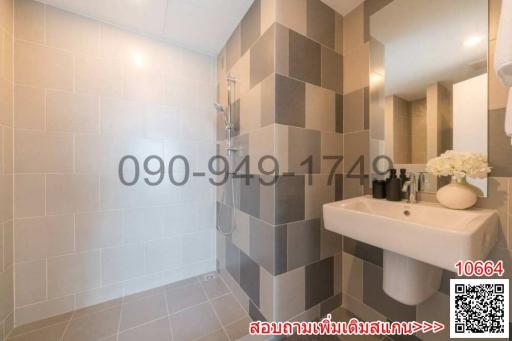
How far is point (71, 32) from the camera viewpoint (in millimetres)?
1431

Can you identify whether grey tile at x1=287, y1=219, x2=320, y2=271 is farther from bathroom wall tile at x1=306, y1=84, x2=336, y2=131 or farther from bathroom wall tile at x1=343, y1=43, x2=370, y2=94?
bathroom wall tile at x1=343, y1=43, x2=370, y2=94

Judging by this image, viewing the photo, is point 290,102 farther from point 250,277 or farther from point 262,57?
point 250,277

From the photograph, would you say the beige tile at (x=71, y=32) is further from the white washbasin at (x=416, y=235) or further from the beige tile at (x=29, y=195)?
the white washbasin at (x=416, y=235)

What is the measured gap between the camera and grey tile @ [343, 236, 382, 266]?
4.19ft

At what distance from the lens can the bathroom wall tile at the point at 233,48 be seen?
1.55 metres

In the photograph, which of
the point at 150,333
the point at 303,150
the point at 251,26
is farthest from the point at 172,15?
the point at 150,333

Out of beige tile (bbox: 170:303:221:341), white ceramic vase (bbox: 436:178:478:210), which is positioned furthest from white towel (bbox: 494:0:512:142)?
beige tile (bbox: 170:303:221:341)

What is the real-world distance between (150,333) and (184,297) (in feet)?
1.17

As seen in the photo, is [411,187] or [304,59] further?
[304,59]

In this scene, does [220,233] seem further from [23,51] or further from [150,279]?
[23,51]

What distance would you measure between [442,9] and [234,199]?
1707mm

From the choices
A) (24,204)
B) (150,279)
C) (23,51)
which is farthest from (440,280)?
(23,51)

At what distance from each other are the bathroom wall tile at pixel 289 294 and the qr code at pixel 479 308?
75 centimetres

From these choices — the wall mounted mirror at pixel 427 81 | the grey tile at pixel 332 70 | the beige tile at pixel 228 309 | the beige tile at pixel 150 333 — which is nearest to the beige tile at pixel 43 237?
the beige tile at pixel 150 333
